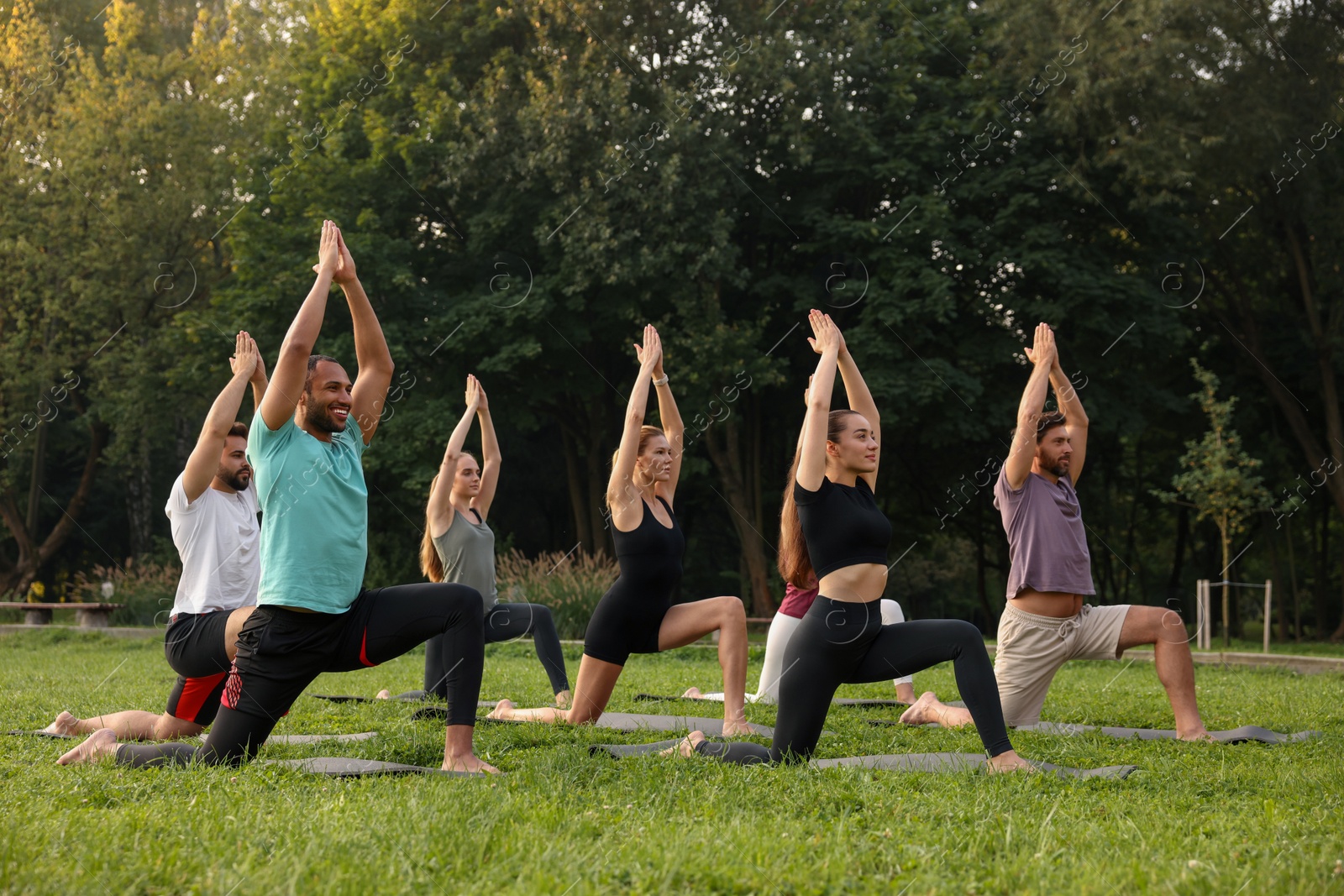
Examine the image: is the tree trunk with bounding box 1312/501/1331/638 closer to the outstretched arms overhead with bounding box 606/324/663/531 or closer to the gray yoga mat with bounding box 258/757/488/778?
the outstretched arms overhead with bounding box 606/324/663/531

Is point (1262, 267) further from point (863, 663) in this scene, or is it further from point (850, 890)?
point (850, 890)

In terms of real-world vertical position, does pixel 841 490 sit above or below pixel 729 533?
above

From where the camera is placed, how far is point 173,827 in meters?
3.72

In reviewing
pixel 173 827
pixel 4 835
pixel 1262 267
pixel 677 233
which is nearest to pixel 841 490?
pixel 173 827

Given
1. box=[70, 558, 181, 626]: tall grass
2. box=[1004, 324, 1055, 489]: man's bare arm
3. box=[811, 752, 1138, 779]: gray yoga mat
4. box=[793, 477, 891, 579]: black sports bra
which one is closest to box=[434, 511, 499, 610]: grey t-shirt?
box=[793, 477, 891, 579]: black sports bra

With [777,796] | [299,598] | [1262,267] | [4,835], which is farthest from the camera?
[1262,267]

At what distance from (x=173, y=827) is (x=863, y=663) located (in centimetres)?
309

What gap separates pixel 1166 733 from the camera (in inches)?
273

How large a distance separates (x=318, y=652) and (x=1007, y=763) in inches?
119

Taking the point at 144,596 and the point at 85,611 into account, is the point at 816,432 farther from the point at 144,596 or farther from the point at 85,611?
the point at 144,596

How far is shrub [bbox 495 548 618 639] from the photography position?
1727 centimetres

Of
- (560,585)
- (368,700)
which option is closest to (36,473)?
(560,585)

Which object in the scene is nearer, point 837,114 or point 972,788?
point 972,788

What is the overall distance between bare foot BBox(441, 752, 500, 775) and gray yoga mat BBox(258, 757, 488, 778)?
0.05 meters
